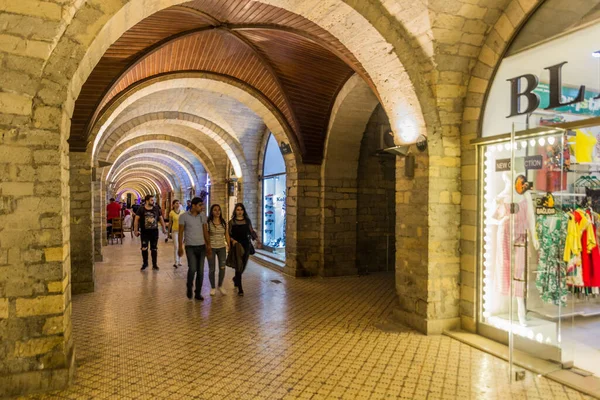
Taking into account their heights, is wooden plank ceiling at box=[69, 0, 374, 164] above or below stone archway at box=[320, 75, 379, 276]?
above

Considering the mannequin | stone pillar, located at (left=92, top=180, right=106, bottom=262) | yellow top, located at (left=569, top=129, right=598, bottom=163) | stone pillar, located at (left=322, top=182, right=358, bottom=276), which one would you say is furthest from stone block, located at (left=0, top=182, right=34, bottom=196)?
stone pillar, located at (left=92, top=180, right=106, bottom=262)

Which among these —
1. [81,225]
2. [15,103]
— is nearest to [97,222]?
[81,225]

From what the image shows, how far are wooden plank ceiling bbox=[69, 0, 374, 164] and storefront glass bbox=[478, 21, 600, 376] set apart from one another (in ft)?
6.35

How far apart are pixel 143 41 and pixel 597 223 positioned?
19.9 ft

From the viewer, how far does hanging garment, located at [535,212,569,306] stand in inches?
155

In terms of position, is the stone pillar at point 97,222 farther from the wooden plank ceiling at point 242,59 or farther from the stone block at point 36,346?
the stone block at point 36,346

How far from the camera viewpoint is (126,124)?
37.4ft

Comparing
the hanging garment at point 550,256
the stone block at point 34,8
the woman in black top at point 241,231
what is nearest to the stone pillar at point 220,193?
the woman in black top at point 241,231

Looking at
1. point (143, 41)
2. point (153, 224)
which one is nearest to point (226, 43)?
point (143, 41)

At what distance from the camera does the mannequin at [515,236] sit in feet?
12.8

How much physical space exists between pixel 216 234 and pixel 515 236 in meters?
4.03

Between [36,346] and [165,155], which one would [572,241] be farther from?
[165,155]

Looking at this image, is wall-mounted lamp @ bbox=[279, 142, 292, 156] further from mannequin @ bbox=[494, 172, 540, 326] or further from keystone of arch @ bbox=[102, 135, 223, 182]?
keystone of arch @ bbox=[102, 135, 223, 182]

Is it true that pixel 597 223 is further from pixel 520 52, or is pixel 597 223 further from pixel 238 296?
pixel 238 296
